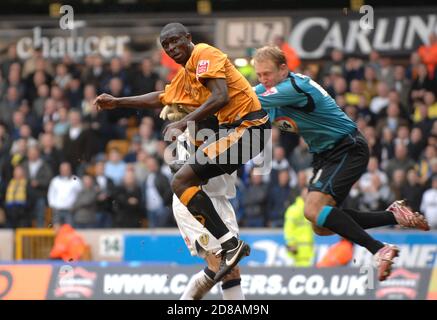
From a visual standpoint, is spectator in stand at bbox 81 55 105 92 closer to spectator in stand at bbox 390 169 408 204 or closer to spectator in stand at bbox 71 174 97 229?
spectator in stand at bbox 71 174 97 229

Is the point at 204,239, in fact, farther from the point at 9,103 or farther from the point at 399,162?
the point at 9,103

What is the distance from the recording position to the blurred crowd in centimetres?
1756

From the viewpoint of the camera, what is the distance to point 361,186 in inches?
679

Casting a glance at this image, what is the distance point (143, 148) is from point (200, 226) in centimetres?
860

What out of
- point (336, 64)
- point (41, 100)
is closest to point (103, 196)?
point (41, 100)

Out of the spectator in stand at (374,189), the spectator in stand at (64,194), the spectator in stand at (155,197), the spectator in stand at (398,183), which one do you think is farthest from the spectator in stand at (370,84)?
the spectator in stand at (64,194)

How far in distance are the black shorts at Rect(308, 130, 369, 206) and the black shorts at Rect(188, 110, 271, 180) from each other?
672 mm

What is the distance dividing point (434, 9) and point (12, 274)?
10.7 m

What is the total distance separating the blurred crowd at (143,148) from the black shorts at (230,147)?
7.05 meters

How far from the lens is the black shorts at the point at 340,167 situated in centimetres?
992

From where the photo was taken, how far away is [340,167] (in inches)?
392
